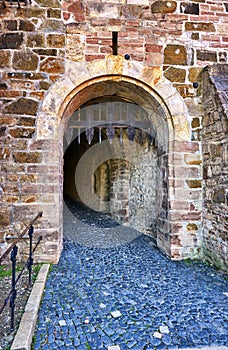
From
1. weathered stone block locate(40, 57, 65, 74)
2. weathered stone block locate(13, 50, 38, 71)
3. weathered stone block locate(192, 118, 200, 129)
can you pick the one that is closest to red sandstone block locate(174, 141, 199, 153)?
weathered stone block locate(192, 118, 200, 129)

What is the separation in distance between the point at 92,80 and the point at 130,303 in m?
A: 3.05

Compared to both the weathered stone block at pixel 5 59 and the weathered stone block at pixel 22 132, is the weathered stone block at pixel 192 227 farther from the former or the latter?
the weathered stone block at pixel 5 59

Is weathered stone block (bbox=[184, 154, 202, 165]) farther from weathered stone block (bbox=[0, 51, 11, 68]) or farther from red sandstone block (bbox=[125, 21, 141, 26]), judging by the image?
weathered stone block (bbox=[0, 51, 11, 68])

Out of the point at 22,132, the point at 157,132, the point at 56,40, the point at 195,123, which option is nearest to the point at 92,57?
the point at 56,40

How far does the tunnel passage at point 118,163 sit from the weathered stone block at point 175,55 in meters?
1.04

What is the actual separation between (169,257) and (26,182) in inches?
96.3

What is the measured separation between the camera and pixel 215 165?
3512 mm

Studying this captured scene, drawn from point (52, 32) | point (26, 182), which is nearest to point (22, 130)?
point (26, 182)

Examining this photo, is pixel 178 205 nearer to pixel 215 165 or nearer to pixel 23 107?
pixel 215 165

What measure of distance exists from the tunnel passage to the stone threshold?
2.31 m

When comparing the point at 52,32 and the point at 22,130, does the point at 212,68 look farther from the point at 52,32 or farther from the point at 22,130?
the point at 22,130

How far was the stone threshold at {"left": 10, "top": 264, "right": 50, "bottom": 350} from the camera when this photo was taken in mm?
1808

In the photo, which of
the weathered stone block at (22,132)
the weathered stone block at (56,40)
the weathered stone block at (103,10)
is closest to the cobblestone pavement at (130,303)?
the weathered stone block at (22,132)

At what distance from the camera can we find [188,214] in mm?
3801
